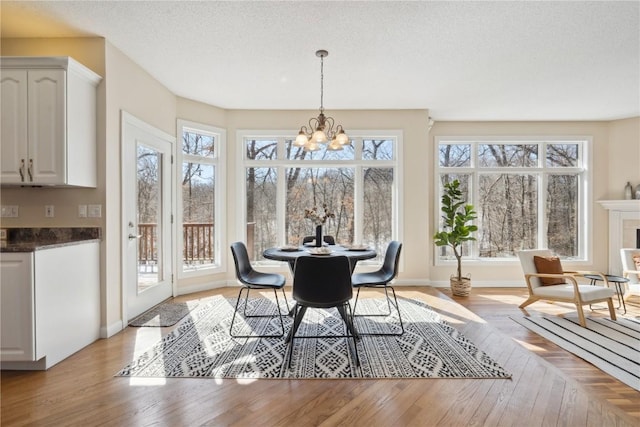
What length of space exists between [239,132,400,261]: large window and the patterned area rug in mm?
1797

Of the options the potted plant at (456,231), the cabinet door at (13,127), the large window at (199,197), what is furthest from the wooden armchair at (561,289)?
the cabinet door at (13,127)

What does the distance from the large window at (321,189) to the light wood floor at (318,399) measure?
270cm

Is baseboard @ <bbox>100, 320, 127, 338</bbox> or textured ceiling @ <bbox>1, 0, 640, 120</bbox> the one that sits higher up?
textured ceiling @ <bbox>1, 0, 640, 120</bbox>

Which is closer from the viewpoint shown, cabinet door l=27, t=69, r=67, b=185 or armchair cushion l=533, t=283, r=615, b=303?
cabinet door l=27, t=69, r=67, b=185

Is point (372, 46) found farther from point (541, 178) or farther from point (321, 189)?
point (541, 178)

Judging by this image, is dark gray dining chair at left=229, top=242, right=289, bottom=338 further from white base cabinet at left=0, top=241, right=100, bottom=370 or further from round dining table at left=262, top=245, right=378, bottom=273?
white base cabinet at left=0, top=241, right=100, bottom=370

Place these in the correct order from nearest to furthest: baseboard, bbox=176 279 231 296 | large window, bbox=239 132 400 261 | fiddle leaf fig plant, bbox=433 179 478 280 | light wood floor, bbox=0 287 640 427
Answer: light wood floor, bbox=0 287 640 427
baseboard, bbox=176 279 231 296
fiddle leaf fig plant, bbox=433 179 478 280
large window, bbox=239 132 400 261

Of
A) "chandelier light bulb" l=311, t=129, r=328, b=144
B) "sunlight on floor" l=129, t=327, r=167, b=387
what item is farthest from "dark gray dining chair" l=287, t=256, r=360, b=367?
"chandelier light bulb" l=311, t=129, r=328, b=144

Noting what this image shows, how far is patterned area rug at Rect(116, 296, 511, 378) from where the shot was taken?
230 centimetres

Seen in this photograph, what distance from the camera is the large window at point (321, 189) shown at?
16.2 ft

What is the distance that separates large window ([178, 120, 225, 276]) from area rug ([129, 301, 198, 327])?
2.11 ft

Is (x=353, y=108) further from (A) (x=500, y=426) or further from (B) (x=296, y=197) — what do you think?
(A) (x=500, y=426)

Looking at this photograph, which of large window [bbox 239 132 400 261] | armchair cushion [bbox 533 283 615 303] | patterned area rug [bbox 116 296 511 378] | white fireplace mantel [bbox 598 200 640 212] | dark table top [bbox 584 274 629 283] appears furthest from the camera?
large window [bbox 239 132 400 261]

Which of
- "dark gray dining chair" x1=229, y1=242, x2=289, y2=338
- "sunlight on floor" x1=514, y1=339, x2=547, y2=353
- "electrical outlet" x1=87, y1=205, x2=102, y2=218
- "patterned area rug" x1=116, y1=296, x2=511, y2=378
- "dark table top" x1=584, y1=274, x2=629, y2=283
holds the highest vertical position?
"electrical outlet" x1=87, y1=205, x2=102, y2=218
